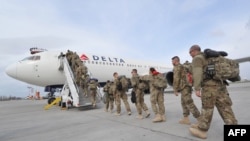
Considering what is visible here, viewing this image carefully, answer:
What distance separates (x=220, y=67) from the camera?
407 centimetres

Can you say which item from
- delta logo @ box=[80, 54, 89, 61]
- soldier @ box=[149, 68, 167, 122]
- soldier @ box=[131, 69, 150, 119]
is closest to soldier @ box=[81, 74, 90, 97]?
delta logo @ box=[80, 54, 89, 61]

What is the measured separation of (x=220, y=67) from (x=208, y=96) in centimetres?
58

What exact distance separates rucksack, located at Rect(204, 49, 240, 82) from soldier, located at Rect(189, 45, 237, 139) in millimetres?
99

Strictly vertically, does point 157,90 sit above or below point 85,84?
below

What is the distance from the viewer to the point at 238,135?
10.4ft

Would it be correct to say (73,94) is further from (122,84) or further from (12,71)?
(12,71)

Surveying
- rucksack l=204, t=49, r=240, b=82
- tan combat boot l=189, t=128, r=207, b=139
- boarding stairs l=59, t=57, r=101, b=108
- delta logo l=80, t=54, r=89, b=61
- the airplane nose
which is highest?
delta logo l=80, t=54, r=89, b=61

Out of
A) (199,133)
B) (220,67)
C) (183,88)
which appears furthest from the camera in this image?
(183,88)

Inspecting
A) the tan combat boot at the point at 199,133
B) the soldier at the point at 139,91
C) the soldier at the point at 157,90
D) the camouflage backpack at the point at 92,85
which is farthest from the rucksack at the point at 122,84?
the tan combat boot at the point at 199,133

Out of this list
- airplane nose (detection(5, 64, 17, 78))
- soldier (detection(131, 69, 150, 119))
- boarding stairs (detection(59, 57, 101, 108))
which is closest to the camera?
soldier (detection(131, 69, 150, 119))

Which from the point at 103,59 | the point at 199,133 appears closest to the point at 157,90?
the point at 199,133

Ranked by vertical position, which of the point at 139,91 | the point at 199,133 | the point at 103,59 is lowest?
the point at 199,133

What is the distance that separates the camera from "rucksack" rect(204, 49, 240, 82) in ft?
13.3

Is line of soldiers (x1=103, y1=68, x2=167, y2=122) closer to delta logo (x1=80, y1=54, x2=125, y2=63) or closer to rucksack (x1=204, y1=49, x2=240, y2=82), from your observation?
rucksack (x1=204, y1=49, x2=240, y2=82)
